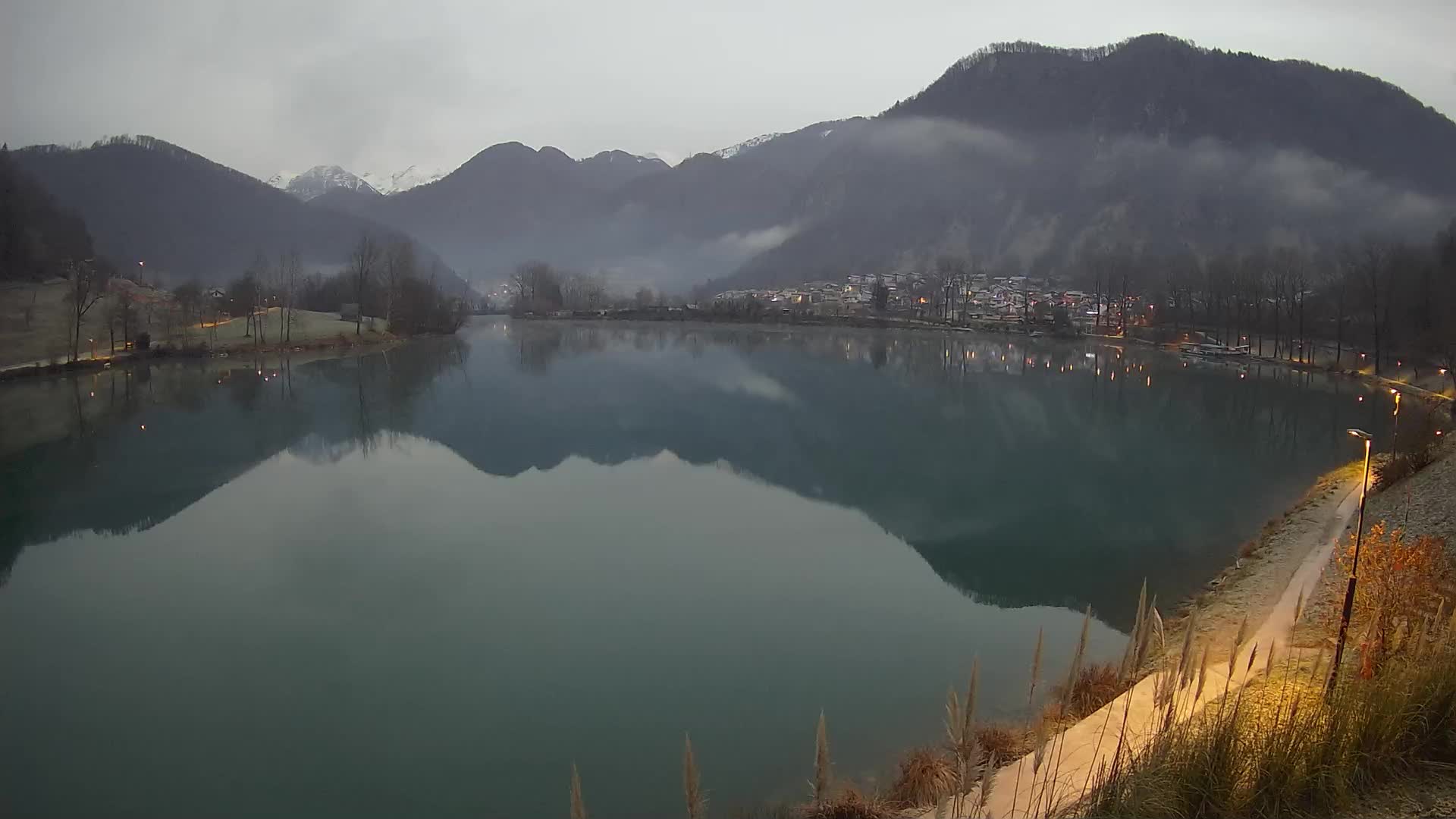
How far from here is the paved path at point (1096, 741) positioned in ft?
15.3

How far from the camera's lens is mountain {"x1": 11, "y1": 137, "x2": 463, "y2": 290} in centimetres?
8962

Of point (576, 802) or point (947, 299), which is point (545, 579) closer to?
point (576, 802)

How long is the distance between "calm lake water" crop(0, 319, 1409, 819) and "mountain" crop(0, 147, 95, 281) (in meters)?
19.3

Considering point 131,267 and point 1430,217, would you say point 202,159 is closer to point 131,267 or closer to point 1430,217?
point 131,267

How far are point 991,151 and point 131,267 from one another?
11550cm

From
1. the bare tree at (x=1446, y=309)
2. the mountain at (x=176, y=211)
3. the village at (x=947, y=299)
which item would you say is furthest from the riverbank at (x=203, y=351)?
the bare tree at (x=1446, y=309)

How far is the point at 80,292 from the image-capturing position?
34.3m

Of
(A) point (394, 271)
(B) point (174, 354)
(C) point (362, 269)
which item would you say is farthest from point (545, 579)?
(A) point (394, 271)

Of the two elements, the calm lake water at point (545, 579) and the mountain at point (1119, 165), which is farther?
the mountain at point (1119, 165)

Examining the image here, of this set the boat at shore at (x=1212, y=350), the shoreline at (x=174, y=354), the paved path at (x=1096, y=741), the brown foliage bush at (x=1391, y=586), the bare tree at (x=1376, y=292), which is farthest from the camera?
the boat at shore at (x=1212, y=350)

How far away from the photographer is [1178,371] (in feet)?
131

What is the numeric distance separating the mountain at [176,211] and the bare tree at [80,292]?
4387 centimetres

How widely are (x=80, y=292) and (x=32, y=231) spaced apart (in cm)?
1564

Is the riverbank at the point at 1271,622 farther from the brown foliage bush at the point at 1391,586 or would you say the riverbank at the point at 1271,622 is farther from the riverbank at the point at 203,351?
the riverbank at the point at 203,351
